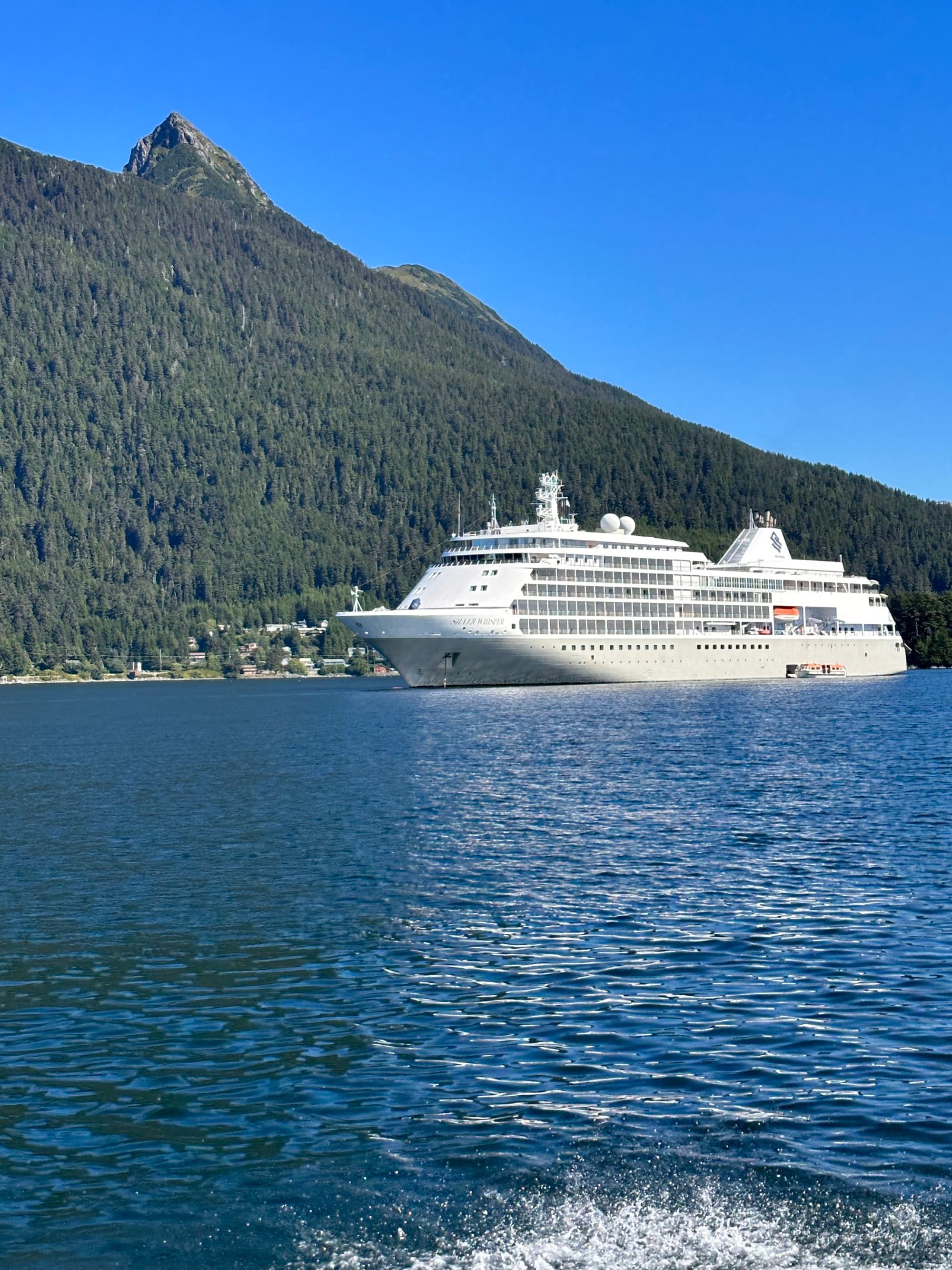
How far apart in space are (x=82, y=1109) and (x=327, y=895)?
13299 mm

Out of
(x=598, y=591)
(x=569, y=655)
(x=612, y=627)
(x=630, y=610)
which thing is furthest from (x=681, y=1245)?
(x=630, y=610)

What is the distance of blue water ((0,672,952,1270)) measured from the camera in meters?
13.7

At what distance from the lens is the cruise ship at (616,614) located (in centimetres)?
12531

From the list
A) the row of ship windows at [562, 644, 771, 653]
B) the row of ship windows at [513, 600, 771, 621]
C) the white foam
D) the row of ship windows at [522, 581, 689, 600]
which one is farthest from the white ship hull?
the white foam

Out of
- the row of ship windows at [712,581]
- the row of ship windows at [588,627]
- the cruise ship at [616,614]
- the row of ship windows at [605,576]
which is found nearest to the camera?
the cruise ship at [616,614]

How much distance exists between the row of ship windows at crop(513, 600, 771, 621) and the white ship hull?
2.75 meters

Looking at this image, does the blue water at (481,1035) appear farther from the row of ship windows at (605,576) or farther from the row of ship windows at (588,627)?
the row of ship windows at (605,576)

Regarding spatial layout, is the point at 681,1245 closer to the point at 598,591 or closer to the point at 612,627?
the point at 612,627

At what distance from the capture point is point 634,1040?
19.0 meters

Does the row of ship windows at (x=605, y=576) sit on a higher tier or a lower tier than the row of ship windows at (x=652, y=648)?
higher

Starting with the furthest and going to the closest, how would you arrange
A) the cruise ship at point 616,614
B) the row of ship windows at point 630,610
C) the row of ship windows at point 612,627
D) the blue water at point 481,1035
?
the row of ship windows at point 630,610 < the row of ship windows at point 612,627 < the cruise ship at point 616,614 < the blue water at point 481,1035

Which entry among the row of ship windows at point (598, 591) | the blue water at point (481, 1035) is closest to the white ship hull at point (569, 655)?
the row of ship windows at point (598, 591)

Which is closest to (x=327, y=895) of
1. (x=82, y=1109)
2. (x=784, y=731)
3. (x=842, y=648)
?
(x=82, y=1109)

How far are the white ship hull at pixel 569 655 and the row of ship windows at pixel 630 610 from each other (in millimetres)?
2749
